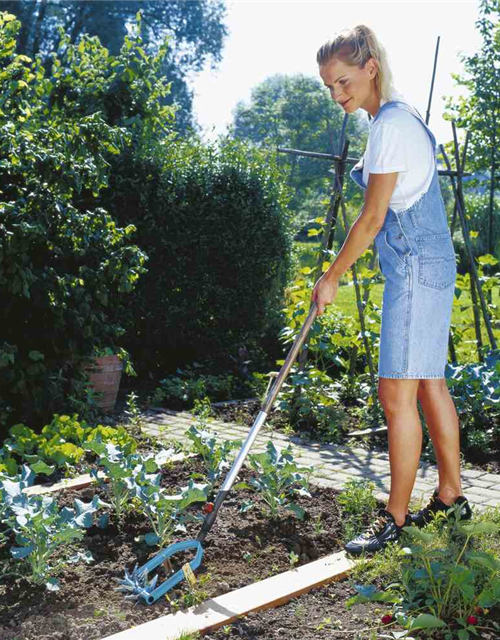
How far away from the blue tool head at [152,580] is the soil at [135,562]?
33mm

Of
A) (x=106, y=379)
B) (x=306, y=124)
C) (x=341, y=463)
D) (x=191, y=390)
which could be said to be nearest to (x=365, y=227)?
(x=341, y=463)

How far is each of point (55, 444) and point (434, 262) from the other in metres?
2.04

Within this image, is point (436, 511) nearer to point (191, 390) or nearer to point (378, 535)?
point (378, 535)

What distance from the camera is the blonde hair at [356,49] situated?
2746 millimetres

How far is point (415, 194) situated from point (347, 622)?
1.46 metres

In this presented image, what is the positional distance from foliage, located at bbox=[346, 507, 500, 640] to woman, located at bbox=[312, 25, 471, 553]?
42cm

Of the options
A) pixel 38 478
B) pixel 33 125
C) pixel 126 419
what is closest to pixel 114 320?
pixel 126 419

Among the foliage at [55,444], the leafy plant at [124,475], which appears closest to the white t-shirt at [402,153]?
the leafy plant at [124,475]

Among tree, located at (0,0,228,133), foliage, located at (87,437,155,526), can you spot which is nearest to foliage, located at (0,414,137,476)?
foliage, located at (87,437,155,526)

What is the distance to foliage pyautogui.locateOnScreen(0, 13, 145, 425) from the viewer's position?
4.56 meters

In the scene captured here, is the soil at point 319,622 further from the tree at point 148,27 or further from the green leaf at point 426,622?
the tree at point 148,27

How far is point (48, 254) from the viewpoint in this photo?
16.2 feet

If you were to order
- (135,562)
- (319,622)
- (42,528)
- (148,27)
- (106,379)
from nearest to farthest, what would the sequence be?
(319,622) < (42,528) < (135,562) < (106,379) < (148,27)

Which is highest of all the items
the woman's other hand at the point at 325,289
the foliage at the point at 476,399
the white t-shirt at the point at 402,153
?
the white t-shirt at the point at 402,153
